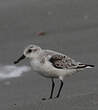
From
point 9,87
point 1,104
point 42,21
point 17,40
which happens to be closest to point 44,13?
point 42,21

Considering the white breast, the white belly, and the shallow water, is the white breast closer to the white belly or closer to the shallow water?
the white belly

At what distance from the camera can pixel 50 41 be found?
1216 cm

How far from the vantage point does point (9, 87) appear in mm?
9656

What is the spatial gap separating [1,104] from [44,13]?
5974 mm

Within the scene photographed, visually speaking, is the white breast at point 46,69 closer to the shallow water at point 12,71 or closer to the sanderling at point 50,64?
the sanderling at point 50,64

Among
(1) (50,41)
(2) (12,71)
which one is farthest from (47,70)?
(1) (50,41)

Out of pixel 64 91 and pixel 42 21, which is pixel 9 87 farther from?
pixel 42 21

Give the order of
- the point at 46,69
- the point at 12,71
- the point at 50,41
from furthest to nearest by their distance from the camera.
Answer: the point at 50,41
the point at 12,71
the point at 46,69

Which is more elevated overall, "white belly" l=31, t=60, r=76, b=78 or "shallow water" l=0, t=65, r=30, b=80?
"white belly" l=31, t=60, r=76, b=78

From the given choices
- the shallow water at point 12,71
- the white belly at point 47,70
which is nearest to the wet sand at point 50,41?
the shallow water at point 12,71

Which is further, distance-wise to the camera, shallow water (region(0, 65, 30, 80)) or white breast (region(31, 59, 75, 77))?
shallow water (region(0, 65, 30, 80))

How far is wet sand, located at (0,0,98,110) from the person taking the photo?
7664mm

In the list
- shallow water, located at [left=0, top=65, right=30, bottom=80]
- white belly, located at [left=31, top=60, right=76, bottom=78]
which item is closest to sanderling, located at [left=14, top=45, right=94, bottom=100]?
white belly, located at [left=31, top=60, right=76, bottom=78]

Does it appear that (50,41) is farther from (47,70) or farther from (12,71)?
(47,70)
